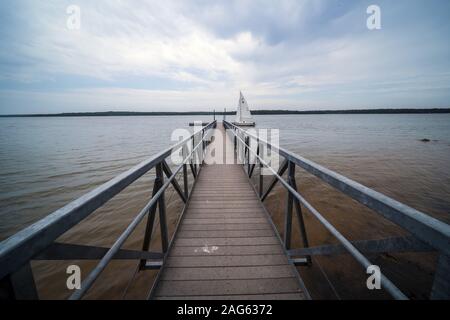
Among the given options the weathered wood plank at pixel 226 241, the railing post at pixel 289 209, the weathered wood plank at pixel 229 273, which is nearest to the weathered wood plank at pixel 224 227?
the weathered wood plank at pixel 226 241

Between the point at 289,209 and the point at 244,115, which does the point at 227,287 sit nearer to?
the point at 289,209

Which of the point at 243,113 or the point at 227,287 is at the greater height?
the point at 243,113

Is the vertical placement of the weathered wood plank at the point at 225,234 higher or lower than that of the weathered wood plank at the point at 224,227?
lower

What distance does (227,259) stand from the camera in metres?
2.42

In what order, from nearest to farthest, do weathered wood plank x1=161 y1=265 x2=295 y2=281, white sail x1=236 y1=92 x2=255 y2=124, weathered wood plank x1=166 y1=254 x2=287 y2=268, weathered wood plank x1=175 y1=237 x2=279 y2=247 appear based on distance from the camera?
weathered wood plank x1=161 y1=265 x2=295 y2=281
weathered wood plank x1=166 y1=254 x2=287 y2=268
weathered wood plank x1=175 y1=237 x2=279 y2=247
white sail x1=236 y1=92 x2=255 y2=124

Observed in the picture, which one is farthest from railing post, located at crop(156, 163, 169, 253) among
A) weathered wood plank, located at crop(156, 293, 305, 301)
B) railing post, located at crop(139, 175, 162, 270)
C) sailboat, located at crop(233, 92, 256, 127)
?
sailboat, located at crop(233, 92, 256, 127)

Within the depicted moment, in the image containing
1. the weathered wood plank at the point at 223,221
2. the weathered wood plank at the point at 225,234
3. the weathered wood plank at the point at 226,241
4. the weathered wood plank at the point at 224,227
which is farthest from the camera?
the weathered wood plank at the point at 223,221

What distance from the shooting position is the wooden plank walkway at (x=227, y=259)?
78.5 inches

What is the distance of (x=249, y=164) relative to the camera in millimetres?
5848

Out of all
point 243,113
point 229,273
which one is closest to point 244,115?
point 243,113

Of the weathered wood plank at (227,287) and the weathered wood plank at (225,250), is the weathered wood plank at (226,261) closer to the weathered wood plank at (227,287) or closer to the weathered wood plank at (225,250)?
the weathered wood plank at (225,250)

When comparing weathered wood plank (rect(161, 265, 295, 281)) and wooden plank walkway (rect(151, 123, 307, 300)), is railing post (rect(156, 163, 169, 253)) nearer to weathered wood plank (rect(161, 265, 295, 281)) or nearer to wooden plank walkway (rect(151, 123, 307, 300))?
wooden plank walkway (rect(151, 123, 307, 300))

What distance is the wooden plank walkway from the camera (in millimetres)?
1995
